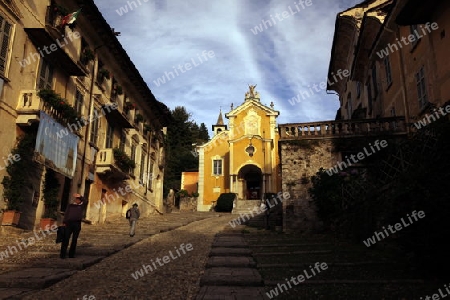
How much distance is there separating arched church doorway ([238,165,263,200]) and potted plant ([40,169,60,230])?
2363 centimetres

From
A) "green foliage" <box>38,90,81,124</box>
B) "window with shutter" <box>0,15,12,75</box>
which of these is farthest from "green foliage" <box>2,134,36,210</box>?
"window with shutter" <box>0,15,12,75</box>

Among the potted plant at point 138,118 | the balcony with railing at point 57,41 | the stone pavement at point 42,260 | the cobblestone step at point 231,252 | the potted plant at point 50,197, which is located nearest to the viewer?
the stone pavement at point 42,260

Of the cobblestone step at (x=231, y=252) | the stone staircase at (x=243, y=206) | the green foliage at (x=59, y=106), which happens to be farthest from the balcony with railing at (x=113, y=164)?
the stone staircase at (x=243, y=206)

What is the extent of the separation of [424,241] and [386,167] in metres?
7.38

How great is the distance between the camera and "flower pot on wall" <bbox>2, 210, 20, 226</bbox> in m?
11.7

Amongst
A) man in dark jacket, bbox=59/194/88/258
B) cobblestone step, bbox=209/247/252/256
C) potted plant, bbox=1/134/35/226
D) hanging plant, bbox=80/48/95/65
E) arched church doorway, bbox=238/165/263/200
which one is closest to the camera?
man in dark jacket, bbox=59/194/88/258

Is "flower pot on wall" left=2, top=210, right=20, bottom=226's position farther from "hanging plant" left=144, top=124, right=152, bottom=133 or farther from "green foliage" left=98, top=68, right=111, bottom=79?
"hanging plant" left=144, top=124, right=152, bottom=133

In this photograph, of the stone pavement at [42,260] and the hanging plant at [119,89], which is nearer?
the stone pavement at [42,260]

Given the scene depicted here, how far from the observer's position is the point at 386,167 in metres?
13.4

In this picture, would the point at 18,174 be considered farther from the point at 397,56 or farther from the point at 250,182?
the point at 250,182

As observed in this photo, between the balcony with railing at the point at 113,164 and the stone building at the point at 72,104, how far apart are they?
48mm

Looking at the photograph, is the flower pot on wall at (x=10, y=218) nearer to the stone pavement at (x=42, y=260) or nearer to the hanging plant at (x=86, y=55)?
the stone pavement at (x=42, y=260)

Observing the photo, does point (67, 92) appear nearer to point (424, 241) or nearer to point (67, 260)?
point (67, 260)

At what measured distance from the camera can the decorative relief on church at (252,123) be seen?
38.6 meters
